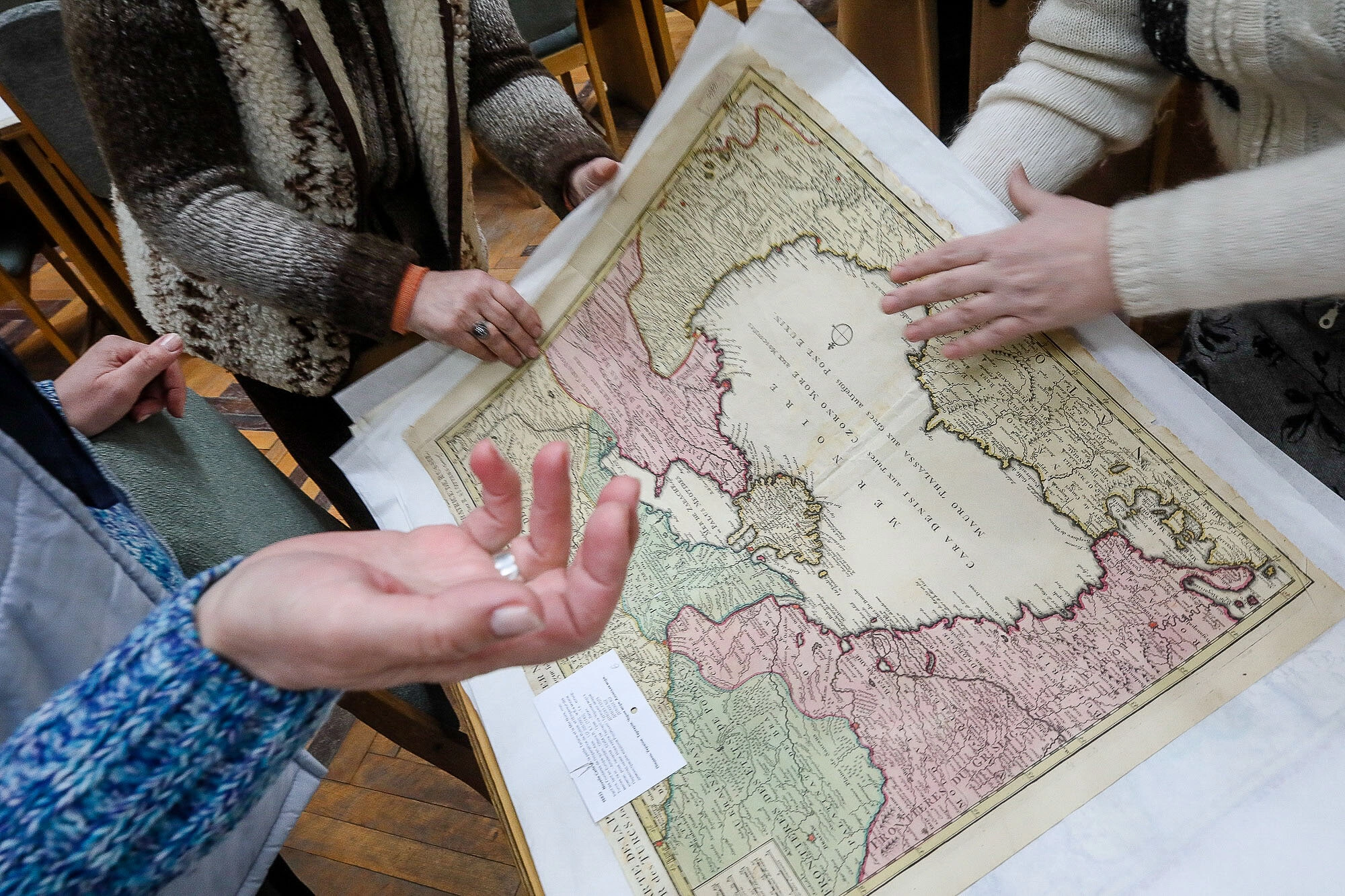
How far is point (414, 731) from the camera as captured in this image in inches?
27.9

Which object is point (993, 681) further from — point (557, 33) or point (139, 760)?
point (557, 33)

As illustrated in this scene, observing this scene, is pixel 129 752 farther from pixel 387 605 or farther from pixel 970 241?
pixel 970 241

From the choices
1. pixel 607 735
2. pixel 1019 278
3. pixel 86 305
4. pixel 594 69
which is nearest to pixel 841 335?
pixel 1019 278

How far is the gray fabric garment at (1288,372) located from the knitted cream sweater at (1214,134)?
130 mm

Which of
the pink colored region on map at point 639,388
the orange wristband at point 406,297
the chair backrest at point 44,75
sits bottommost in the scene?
the pink colored region on map at point 639,388

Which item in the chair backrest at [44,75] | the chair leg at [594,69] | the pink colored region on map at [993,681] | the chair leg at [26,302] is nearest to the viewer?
the pink colored region on map at [993,681]

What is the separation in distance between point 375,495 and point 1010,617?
53 cm

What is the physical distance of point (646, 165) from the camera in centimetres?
68

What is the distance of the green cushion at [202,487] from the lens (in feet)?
2.15

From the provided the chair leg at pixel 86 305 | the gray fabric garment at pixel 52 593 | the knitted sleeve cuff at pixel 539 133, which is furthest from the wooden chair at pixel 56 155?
the gray fabric garment at pixel 52 593

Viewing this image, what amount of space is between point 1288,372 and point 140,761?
81 cm

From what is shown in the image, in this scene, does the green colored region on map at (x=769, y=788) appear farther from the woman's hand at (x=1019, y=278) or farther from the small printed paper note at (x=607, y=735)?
the woman's hand at (x=1019, y=278)

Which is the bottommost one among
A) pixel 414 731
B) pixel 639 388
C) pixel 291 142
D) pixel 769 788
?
pixel 414 731

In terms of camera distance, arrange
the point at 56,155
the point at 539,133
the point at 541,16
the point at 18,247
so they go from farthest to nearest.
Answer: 1. the point at 541,16
2. the point at 18,247
3. the point at 56,155
4. the point at 539,133
